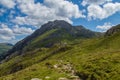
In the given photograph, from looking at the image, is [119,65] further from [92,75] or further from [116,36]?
[116,36]

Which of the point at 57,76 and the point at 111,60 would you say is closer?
the point at 57,76

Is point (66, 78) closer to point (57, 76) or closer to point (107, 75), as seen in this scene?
point (57, 76)

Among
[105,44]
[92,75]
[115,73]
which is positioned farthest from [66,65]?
[105,44]

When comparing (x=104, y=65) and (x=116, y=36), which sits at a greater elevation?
(x=116, y=36)

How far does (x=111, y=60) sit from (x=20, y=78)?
2297 centimetres

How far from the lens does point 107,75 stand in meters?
47.1

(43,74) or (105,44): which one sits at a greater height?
(105,44)

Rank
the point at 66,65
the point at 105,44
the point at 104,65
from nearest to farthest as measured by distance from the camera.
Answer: the point at 104,65, the point at 66,65, the point at 105,44

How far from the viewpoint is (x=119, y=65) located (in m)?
51.8

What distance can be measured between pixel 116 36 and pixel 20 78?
13233 cm

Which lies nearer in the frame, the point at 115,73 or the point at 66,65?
the point at 115,73

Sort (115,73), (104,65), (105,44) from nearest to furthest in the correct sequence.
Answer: (115,73) → (104,65) → (105,44)

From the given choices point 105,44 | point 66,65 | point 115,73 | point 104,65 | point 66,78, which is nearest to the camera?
point 115,73

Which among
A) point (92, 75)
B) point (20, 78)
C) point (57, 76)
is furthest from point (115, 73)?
point (20, 78)
